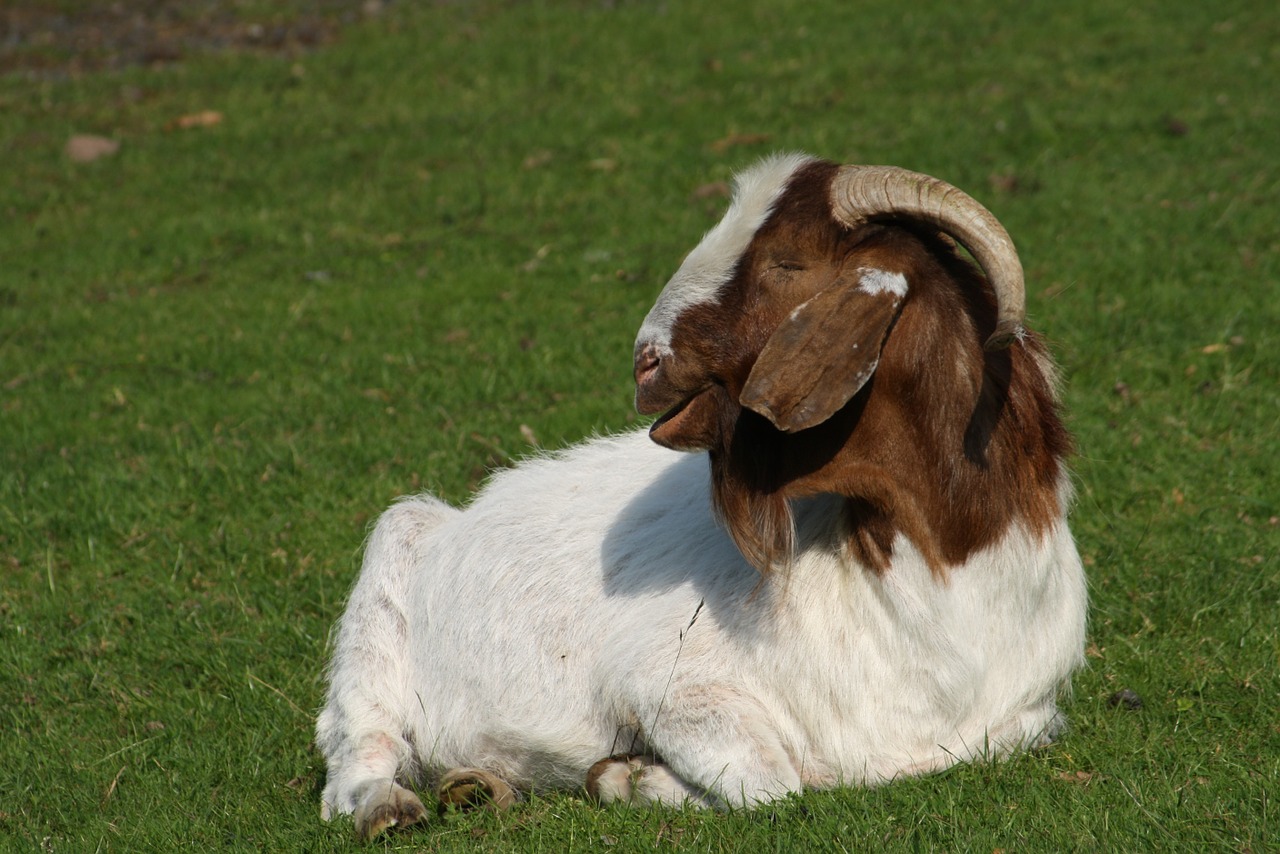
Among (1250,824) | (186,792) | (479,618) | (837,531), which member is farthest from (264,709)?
(1250,824)

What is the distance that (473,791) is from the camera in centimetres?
467

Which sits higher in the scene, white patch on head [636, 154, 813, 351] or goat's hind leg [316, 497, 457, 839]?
white patch on head [636, 154, 813, 351]

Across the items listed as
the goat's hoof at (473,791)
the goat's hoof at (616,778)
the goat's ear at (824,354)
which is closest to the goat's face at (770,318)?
the goat's ear at (824,354)

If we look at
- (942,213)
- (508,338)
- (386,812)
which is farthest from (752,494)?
(508,338)

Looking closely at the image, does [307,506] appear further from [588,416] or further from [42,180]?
[42,180]

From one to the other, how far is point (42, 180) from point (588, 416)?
30.8ft

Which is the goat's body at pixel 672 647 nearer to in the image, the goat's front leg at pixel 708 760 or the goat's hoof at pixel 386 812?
→ the goat's front leg at pixel 708 760

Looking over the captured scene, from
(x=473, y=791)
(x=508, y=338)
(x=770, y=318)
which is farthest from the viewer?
(x=508, y=338)

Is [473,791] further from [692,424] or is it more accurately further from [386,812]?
[692,424]

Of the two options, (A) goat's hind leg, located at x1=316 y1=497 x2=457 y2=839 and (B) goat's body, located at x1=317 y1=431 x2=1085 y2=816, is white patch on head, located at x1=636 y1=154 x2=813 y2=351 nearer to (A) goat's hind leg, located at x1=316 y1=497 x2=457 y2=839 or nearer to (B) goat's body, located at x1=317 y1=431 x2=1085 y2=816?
(B) goat's body, located at x1=317 y1=431 x2=1085 y2=816

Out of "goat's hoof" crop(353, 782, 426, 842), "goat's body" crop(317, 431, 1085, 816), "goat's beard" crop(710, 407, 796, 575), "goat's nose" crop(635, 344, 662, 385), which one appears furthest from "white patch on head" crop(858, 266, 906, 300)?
"goat's hoof" crop(353, 782, 426, 842)

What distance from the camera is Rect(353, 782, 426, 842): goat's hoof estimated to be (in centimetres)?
443

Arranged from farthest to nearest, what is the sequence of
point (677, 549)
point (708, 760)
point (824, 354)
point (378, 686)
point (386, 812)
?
point (378, 686)
point (677, 549)
point (386, 812)
point (708, 760)
point (824, 354)

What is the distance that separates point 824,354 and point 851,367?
81 millimetres
